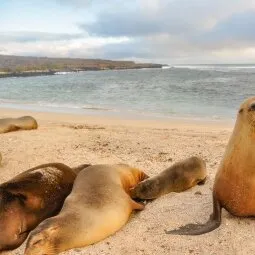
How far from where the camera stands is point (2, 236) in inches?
172

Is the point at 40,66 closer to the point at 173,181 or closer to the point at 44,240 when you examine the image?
the point at 173,181

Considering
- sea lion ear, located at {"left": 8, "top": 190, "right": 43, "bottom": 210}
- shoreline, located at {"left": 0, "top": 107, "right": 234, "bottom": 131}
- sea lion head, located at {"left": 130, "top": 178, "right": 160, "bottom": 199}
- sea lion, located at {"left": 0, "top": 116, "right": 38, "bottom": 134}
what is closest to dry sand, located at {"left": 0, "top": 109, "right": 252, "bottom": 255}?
shoreline, located at {"left": 0, "top": 107, "right": 234, "bottom": 131}

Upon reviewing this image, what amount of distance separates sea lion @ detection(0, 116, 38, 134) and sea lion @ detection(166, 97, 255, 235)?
810 centimetres

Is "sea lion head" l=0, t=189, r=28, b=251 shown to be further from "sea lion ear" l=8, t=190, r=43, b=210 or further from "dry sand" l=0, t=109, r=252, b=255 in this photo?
Result: "dry sand" l=0, t=109, r=252, b=255

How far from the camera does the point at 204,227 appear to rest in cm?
455

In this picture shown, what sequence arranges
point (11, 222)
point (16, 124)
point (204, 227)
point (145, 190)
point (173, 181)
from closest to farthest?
point (11, 222) → point (204, 227) → point (145, 190) → point (173, 181) → point (16, 124)

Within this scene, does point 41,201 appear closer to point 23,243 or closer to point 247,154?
point 23,243

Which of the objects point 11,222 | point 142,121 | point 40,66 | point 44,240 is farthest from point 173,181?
point 40,66

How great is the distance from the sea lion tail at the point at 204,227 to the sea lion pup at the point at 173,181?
101 cm

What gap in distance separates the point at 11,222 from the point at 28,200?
29cm

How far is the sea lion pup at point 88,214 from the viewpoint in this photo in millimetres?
3916

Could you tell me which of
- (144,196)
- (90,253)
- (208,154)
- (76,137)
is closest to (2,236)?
(90,253)

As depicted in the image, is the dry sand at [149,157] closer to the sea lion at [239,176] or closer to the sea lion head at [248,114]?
the sea lion at [239,176]

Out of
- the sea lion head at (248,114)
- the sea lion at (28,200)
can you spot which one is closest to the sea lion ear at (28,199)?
the sea lion at (28,200)
